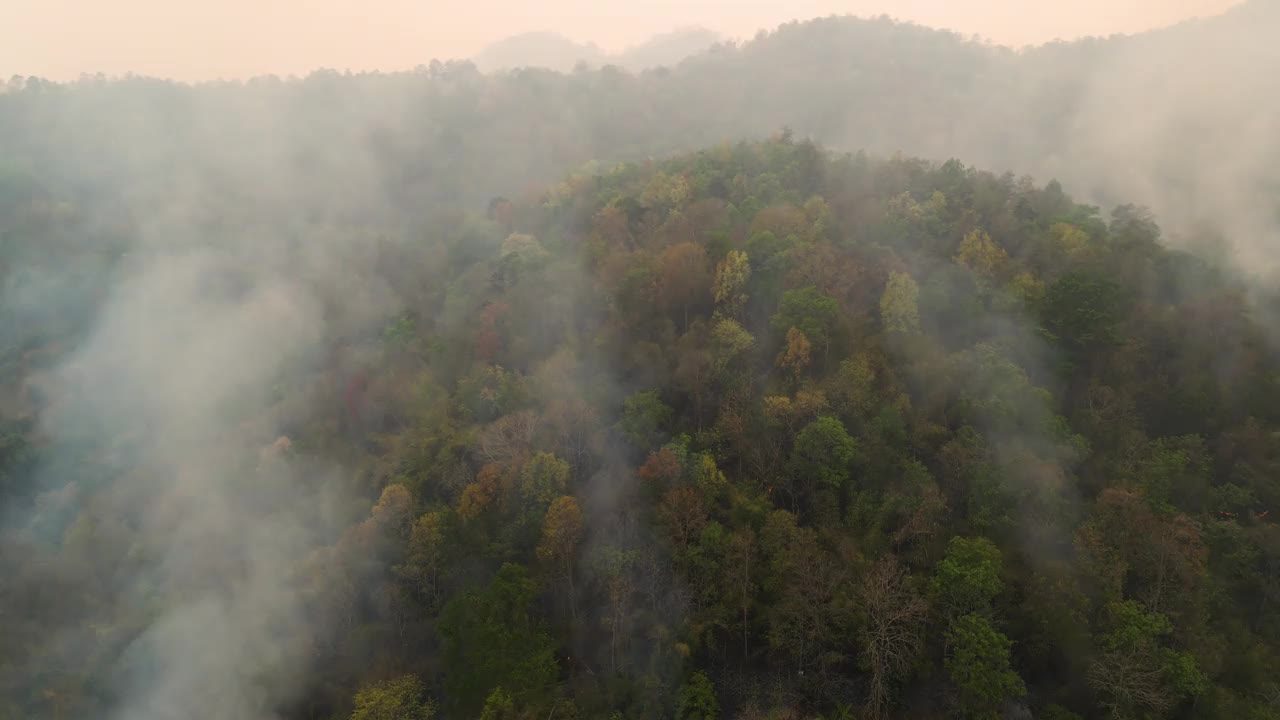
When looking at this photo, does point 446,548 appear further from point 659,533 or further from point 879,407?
point 879,407

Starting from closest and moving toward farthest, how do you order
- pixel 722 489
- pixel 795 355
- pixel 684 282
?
pixel 722 489 → pixel 795 355 → pixel 684 282

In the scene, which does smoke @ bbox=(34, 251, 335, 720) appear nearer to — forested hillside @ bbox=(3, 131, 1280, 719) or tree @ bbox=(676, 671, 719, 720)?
forested hillside @ bbox=(3, 131, 1280, 719)

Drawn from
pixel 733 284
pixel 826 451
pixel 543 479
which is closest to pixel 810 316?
pixel 733 284

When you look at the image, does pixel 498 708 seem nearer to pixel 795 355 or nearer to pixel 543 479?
pixel 543 479

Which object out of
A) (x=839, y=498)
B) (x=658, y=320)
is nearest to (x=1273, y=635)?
(x=839, y=498)

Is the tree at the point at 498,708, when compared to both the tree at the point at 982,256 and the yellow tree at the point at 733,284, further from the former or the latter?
the tree at the point at 982,256

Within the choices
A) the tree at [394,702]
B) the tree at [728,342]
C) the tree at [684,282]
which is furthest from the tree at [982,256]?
the tree at [394,702]

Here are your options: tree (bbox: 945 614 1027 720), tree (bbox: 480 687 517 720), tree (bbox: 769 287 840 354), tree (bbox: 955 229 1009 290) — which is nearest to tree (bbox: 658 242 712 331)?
tree (bbox: 769 287 840 354)
